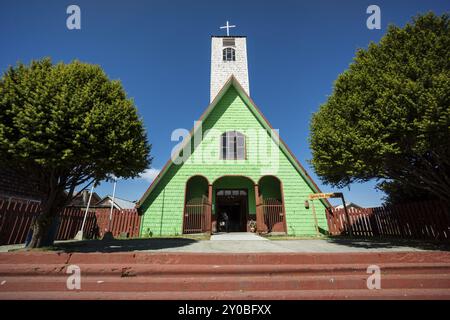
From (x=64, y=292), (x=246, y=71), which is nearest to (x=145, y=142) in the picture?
(x=64, y=292)

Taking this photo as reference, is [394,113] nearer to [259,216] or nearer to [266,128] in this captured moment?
[266,128]

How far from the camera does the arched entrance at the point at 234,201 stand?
48.2 ft

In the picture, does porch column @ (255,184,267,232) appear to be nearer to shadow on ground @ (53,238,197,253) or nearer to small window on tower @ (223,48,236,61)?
shadow on ground @ (53,238,197,253)

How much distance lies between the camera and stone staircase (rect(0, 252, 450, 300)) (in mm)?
3244

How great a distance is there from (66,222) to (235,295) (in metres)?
12.1

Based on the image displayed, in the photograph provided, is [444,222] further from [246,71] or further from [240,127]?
[246,71]

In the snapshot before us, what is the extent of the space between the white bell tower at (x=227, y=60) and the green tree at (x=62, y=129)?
46.3 feet

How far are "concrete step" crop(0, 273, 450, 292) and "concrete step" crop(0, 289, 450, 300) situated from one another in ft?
0.36

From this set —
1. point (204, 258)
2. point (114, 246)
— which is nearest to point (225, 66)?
point (114, 246)

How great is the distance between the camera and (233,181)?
15.1 metres

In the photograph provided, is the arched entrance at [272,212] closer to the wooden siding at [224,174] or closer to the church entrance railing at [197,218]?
the wooden siding at [224,174]

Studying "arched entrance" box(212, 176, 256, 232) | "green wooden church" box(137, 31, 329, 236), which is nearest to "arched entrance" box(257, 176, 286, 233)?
"green wooden church" box(137, 31, 329, 236)

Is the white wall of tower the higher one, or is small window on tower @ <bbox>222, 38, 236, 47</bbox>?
small window on tower @ <bbox>222, 38, 236, 47</bbox>

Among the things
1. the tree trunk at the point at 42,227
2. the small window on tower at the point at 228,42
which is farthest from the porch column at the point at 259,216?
the small window on tower at the point at 228,42
